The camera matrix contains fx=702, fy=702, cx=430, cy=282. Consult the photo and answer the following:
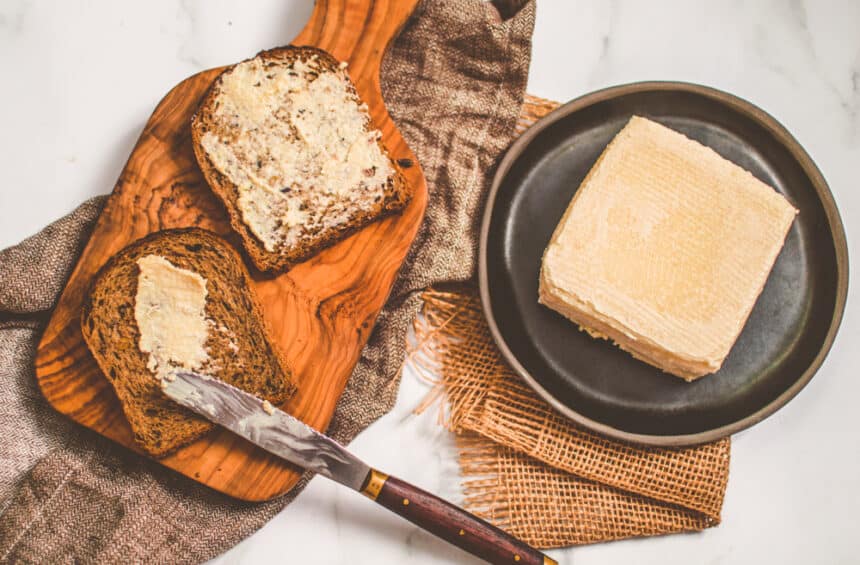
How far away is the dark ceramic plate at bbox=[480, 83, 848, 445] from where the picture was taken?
7.19 ft

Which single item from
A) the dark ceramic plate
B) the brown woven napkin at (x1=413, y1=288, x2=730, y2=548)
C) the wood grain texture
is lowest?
the wood grain texture

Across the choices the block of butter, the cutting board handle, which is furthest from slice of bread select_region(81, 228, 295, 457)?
the block of butter

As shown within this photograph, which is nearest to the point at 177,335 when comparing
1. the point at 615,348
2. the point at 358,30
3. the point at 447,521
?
the point at 447,521

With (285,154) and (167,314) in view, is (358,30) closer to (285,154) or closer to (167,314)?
(285,154)

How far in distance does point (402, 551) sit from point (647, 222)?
4.27 feet

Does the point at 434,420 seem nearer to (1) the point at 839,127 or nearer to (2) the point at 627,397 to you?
(2) the point at 627,397

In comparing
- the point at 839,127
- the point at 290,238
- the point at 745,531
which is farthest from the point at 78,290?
the point at 839,127

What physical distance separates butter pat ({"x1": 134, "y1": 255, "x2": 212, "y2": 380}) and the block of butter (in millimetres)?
1020

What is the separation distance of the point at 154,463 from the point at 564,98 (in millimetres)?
1786

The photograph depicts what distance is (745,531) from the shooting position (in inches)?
91.7

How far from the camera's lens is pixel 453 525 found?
2.07 metres

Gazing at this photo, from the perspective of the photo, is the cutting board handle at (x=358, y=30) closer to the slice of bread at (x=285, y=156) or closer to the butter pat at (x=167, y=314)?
the slice of bread at (x=285, y=156)

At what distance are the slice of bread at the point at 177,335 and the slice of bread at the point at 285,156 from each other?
129 millimetres

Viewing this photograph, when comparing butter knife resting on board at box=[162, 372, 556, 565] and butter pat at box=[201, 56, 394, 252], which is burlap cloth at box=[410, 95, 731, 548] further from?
butter pat at box=[201, 56, 394, 252]
